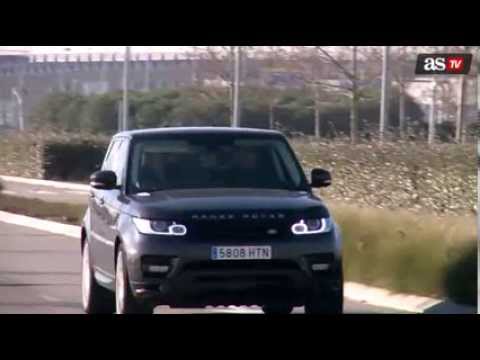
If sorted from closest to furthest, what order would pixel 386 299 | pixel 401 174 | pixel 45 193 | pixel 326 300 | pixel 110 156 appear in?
pixel 326 300, pixel 110 156, pixel 386 299, pixel 401 174, pixel 45 193

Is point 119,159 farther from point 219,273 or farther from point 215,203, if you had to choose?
point 219,273

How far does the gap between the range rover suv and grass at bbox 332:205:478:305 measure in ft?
9.00

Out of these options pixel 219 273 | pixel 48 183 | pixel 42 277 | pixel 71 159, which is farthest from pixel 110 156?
pixel 71 159

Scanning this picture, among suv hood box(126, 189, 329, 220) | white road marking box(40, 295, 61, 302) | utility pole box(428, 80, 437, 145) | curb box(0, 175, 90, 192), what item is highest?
suv hood box(126, 189, 329, 220)

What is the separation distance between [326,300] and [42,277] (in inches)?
251

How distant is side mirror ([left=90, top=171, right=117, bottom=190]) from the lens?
11859 mm

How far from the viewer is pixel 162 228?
35.8ft

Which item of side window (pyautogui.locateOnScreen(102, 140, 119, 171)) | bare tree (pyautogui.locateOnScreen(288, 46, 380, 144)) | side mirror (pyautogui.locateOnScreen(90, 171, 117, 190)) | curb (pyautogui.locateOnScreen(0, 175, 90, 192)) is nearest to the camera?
side mirror (pyautogui.locateOnScreen(90, 171, 117, 190))

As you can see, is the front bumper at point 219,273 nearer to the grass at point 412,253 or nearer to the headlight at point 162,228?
the headlight at point 162,228

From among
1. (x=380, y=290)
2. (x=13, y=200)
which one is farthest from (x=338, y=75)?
(x=380, y=290)

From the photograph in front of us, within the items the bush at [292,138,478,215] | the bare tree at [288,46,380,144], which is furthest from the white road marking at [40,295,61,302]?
the bare tree at [288,46,380,144]

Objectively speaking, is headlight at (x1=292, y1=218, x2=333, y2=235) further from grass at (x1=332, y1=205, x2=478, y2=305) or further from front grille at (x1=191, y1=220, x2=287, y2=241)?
grass at (x1=332, y1=205, x2=478, y2=305)

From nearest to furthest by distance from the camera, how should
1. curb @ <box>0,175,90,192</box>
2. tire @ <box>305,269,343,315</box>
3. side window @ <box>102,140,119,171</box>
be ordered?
1. tire @ <box>305,269,343,315</box>
2. side window @ <box>102,140,119,171</box>
3. curb @ <box>0,175,90,192</box>

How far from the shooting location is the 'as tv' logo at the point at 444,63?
14.9 metres
